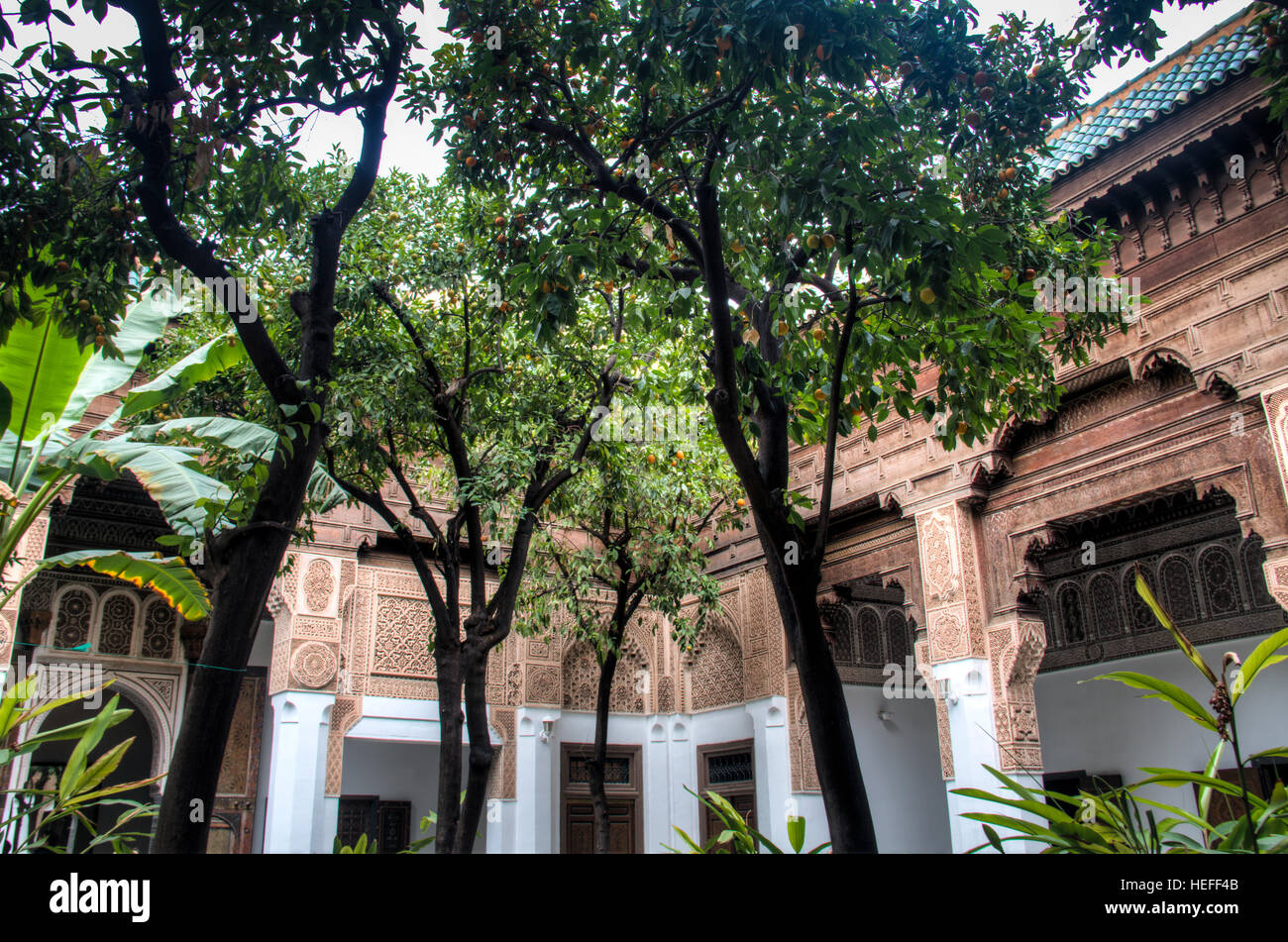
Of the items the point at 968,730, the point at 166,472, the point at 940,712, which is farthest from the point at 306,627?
the point at 968,730

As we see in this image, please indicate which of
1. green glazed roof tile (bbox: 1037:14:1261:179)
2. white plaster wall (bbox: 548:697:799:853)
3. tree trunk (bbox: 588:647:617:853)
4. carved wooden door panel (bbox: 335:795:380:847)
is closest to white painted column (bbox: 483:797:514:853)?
white plaster wall (bbox: 548:697:799:853)

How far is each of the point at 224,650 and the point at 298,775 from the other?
7.88 m

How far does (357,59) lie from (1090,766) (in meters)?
10.9

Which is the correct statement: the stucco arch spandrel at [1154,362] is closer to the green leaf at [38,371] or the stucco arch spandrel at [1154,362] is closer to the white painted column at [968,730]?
the white painted column at [968,730]

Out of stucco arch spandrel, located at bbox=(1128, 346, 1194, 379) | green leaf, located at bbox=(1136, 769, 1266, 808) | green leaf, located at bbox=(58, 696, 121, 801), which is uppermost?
stucco arch spandrel, located at bbox=(1128, 346, 1194, 379)

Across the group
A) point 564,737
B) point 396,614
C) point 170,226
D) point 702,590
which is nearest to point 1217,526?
point 702,590

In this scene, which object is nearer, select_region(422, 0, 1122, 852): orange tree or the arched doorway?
select_region(422, 0, 1122, 852): orange tree

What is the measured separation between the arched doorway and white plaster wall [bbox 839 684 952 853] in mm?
8310

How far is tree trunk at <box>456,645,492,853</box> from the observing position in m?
6.51

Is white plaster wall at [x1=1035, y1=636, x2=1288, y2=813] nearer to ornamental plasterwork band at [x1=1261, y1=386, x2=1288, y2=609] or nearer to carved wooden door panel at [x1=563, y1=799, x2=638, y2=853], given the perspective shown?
ornamental plasterwork band at [x1=1261, y1=386, x2=1288, y2=609]

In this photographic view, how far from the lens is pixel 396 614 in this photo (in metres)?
11.7

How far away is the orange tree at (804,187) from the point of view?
3.31 meters
